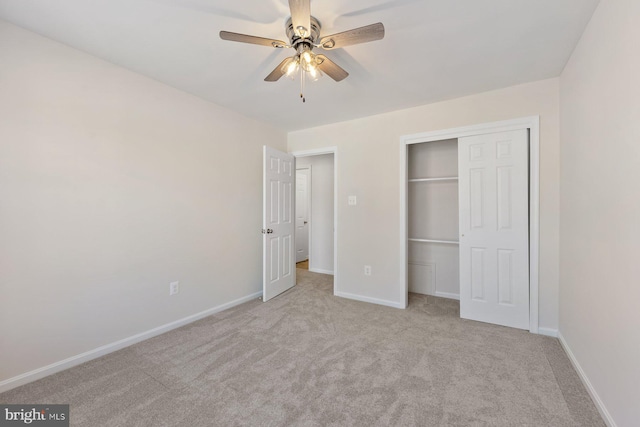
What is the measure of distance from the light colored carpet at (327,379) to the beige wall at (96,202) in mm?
350

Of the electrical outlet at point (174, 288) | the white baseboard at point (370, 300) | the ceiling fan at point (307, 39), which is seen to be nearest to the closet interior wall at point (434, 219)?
the white baseboard at point (370, 300)

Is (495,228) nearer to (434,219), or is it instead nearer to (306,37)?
(434,219)

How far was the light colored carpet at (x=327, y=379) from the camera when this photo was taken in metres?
1.53

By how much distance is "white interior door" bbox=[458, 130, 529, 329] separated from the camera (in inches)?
102

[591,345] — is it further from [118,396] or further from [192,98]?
[192,98]

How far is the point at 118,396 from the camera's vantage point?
1.69 meters

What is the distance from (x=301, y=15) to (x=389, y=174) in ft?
7.36

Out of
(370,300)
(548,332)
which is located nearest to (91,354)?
(370,300)

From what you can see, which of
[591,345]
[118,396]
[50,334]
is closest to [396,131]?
[591,345]

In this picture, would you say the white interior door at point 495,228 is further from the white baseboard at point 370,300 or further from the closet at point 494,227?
the white baseboard at point 370,300

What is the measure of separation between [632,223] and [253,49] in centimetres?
254

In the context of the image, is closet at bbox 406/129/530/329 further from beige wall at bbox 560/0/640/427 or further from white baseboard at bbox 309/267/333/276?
white baseboard at bbox 309/267/333/276

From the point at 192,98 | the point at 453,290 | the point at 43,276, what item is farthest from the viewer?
the point at 453,290

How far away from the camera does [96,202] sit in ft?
6.98
